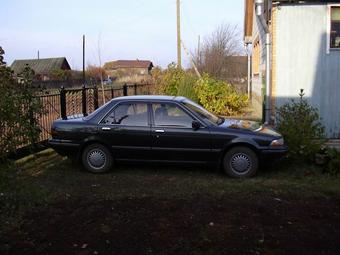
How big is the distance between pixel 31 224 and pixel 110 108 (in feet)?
11.8

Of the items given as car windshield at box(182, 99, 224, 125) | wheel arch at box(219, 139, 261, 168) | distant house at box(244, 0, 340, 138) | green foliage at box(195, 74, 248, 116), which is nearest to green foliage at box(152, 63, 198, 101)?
green foliage at box(195, 74, 248, 116)

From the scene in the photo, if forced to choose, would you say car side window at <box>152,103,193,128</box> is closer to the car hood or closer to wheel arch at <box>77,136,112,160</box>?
the car hood

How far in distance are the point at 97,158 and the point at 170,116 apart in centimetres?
153

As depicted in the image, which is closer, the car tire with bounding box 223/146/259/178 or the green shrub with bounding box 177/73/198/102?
the car tire with bounding box 223/146/259/178

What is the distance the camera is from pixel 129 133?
8891mm

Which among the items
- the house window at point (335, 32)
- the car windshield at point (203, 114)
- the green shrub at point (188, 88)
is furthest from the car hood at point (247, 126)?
the green shrub at point (188, 88)

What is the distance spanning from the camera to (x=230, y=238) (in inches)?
211

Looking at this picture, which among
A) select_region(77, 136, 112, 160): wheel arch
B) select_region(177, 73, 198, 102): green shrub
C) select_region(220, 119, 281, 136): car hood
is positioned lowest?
select_region(77, 136, 112, 160): wheel arch

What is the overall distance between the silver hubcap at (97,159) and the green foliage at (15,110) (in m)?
1.29

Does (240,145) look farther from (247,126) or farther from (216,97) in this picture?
(216,97)

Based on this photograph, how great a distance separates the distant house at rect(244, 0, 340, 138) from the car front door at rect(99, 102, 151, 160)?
16.1ft

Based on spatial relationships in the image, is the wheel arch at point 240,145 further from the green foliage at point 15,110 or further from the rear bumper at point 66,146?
the green foliage at point 15,110

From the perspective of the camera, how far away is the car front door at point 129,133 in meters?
8.84

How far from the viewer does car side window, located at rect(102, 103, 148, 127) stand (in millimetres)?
8961
